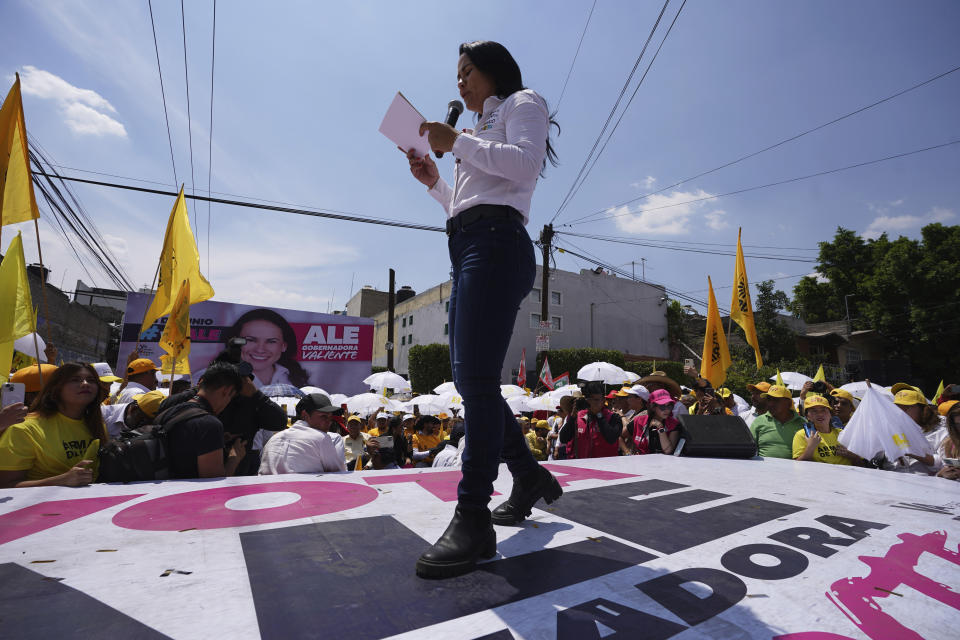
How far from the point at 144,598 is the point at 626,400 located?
623 centimetres

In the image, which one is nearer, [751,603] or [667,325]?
[751,603]

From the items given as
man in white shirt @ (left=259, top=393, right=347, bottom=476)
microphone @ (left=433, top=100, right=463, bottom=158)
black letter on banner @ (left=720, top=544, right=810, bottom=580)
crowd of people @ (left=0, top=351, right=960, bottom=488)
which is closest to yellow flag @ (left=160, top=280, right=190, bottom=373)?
crowd of people @ (left=0, top=351, right=960, bottom=488)

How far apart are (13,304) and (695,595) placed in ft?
16.2

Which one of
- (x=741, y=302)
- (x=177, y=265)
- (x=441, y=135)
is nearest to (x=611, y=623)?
(x=441, y=135)

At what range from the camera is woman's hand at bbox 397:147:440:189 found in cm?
195

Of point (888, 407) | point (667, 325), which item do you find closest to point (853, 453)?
point (888, 407)

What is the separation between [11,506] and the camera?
1.85 m

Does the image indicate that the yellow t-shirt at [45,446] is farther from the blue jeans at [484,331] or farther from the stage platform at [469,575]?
the blue jeans at [484,331]

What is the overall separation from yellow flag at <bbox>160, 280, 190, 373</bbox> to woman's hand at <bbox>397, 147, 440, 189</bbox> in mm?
4777

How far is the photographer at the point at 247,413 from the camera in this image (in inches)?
151

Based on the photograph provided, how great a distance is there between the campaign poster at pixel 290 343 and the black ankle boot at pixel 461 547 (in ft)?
66.3

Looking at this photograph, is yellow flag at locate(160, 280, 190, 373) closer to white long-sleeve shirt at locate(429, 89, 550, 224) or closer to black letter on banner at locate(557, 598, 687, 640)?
white long-sleeve shirt at locate(429, 89, 550, 224)

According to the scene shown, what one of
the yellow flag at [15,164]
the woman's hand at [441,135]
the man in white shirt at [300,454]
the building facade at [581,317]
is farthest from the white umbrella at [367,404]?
the building facade at [581,317]

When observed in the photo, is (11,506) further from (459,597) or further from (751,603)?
(751,603)
